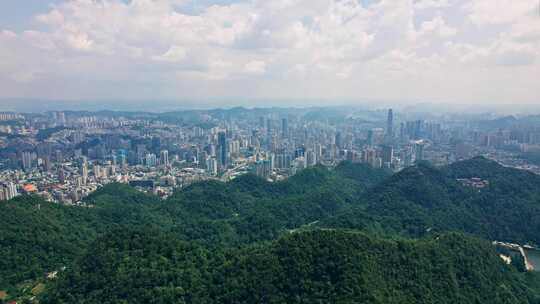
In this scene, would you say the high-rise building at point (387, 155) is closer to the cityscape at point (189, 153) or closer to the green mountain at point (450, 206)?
the cityscape at point (189, 153)

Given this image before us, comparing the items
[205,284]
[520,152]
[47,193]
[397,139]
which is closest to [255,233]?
[205,284]

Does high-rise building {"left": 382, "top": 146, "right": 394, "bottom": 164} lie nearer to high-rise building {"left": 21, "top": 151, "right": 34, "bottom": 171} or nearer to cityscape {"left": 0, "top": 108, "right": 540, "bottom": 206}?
cityscape {"left": 0, "top": 108, "right": 540, "bottom": 206}

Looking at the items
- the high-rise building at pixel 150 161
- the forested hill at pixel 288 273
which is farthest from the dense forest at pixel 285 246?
the high-rise building at pixel 150 161

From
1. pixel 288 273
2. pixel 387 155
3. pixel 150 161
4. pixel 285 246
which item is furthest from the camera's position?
pixel 150 161

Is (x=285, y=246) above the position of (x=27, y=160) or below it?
above

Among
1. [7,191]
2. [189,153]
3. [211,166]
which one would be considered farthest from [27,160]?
[211,166]

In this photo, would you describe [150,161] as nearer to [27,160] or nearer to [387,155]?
[27,160]

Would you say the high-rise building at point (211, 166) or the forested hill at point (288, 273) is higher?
the forested hill at point (288, 273)
